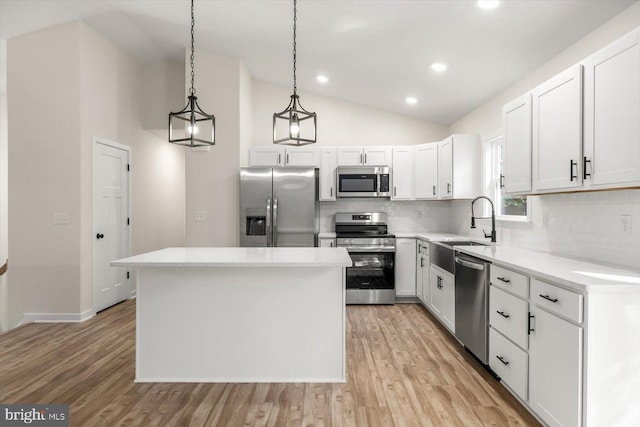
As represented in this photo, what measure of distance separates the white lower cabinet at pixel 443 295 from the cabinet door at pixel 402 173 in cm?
124

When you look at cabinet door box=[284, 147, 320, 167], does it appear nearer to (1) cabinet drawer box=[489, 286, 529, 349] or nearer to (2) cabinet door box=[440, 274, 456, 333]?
(2) cabinet door box=[440, 274, 456, 333]

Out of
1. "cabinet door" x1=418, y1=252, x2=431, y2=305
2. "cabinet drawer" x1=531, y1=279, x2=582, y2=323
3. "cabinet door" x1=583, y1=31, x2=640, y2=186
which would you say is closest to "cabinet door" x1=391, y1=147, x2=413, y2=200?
"cabinet door" x1=418, y1=252, x2=431, y2=305

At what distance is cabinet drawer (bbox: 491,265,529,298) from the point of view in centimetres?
228

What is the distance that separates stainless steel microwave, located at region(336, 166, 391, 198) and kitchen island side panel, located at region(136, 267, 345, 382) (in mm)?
2503

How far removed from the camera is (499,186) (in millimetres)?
4238

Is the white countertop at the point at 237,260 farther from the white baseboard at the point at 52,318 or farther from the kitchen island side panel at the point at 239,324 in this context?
the white baseboard at the point at 52,318

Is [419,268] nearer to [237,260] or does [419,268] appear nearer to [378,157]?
[378,157]

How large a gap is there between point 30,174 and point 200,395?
10.9 ft

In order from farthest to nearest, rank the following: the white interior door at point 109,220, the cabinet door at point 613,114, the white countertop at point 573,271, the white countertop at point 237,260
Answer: the white interior door at point 109,220 → the white countertop at point 237,260 → the cabinet door at point 613,114 → the white countertop at point 573,271

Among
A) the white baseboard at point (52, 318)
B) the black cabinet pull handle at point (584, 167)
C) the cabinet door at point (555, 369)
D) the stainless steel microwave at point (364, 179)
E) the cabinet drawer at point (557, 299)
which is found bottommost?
the white baseboard at point (52, 318)

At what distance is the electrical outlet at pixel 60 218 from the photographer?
4.13 metres

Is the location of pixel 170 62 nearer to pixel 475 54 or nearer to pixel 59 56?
pixel 59 56

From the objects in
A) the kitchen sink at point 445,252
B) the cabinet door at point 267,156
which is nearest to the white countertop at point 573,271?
the kitchen sink at point 445,252

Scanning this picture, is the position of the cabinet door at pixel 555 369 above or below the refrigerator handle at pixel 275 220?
below
